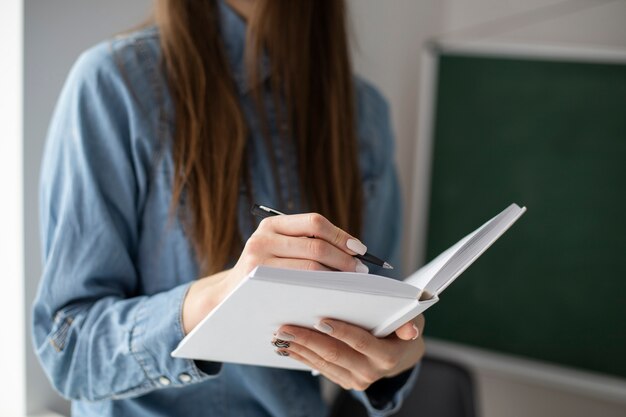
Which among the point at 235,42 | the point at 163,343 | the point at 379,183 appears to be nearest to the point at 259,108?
the point at 235,42

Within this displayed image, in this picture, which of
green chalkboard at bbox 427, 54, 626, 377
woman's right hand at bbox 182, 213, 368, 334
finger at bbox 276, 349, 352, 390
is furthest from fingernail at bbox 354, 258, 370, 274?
green chalkboard at bbox 427, 54, 626, 377

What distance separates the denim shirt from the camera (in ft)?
2.28

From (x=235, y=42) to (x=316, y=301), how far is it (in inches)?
18.2

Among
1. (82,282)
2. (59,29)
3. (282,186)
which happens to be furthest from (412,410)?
(59,29)

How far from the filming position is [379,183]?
982 millimetres

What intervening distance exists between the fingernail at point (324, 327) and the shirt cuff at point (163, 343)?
169 millimetres

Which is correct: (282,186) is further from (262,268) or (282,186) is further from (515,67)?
(515,67)

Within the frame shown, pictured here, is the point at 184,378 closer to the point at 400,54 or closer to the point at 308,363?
the point at 308,363

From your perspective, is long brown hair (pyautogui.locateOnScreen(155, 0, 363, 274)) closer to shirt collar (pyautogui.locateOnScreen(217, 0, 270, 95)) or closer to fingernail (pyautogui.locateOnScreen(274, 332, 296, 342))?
shirt collar (pyautogui.locateOnScreen(217, 0, 270, 95))

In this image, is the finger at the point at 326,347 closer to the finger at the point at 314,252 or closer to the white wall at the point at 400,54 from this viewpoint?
the finger at the point at 314,252

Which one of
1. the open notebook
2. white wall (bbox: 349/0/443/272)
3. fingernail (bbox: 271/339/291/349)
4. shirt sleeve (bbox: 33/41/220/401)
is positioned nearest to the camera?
the open notebook

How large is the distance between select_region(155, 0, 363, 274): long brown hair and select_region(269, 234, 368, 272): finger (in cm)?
22

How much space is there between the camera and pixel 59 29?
2.88 feet

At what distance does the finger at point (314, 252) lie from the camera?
540mm
